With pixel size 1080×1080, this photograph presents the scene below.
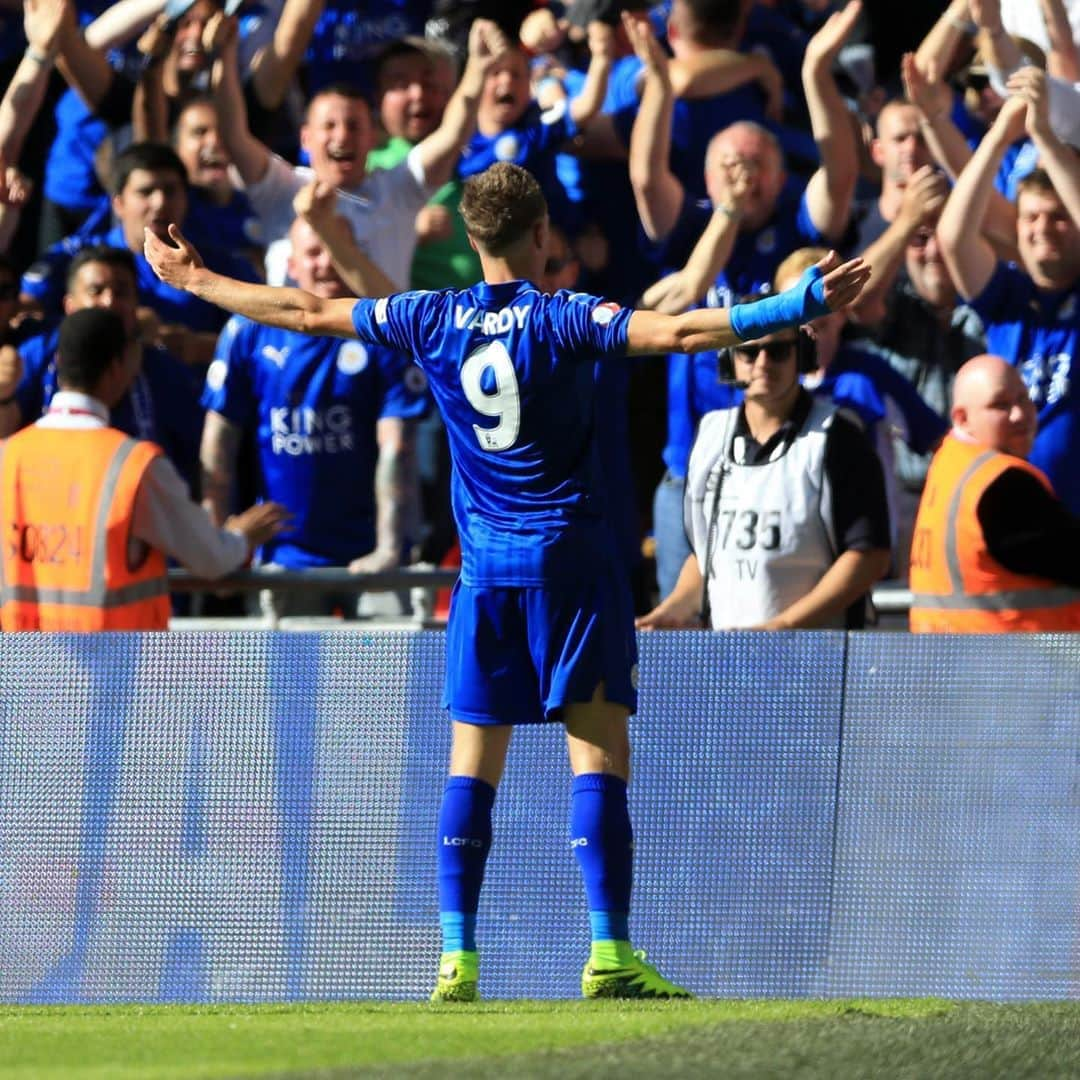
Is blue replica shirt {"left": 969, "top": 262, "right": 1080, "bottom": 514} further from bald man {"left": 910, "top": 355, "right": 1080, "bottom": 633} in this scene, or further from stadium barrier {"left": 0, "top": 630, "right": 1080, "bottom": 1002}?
stadium barrier {"left": 0, "top": 630, "right": 1080, "bottom": 1002}

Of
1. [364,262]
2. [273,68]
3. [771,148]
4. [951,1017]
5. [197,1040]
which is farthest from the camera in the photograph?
[273,68]

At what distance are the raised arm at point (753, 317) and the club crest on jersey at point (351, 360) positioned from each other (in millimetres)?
3357

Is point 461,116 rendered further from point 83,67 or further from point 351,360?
point 83,67

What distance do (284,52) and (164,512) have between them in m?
3.42

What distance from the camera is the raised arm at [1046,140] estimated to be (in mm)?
8117

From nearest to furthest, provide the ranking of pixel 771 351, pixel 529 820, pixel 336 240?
pixel 529 820, pixel 771 351, pixel 336 240

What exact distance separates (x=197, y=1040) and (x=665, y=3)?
6.87m

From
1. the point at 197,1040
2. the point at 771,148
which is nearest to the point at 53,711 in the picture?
the point at 197,1040

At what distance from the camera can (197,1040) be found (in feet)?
17.6

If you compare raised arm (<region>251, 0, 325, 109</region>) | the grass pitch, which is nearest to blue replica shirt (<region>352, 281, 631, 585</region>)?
the grass pitch

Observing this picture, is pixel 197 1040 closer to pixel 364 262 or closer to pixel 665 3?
Answer: pixel 364 262

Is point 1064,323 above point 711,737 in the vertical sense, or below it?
above

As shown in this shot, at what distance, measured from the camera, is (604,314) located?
18.8ft

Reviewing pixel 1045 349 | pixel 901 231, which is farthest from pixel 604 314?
pixel 1045 349
